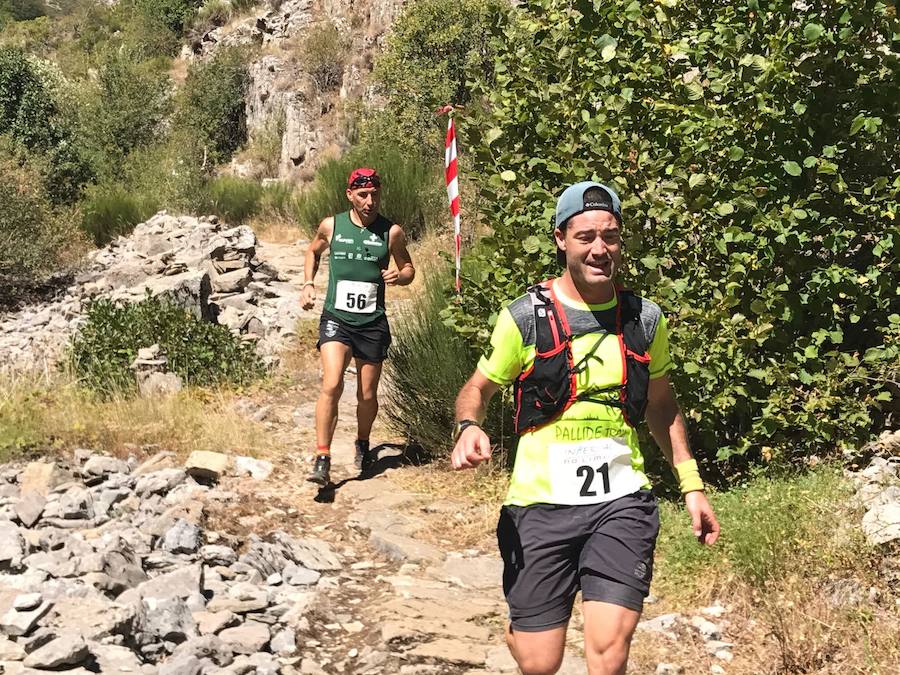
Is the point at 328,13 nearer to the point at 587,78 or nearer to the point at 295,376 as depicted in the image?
the point at 295,376

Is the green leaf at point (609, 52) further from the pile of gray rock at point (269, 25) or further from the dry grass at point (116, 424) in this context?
the pile of gray rock at point (269, 25)

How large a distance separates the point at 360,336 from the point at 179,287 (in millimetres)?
4954

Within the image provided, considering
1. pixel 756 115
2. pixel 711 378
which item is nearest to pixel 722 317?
pixel 711 378

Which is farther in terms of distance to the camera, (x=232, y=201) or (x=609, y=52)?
(x=232, y=201)

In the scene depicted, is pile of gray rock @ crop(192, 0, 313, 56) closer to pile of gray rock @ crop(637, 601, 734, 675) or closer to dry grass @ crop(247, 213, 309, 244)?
dry grass @ crop(247, 213, 309, 244)

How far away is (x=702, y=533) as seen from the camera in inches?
120

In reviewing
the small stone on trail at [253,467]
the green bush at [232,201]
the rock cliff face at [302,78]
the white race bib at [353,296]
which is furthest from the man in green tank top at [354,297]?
the rock cliff face at [302,78]

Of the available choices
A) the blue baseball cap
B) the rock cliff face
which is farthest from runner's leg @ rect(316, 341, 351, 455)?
the rock cliff face

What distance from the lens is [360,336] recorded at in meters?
6.53

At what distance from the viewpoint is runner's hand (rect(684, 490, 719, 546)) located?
303cm

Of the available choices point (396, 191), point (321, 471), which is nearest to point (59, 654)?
Result: point (321, 471)

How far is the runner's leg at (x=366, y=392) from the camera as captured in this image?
665 centimetres

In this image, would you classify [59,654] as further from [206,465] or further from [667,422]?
[206,465]

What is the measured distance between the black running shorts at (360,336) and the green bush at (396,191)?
339 inches
